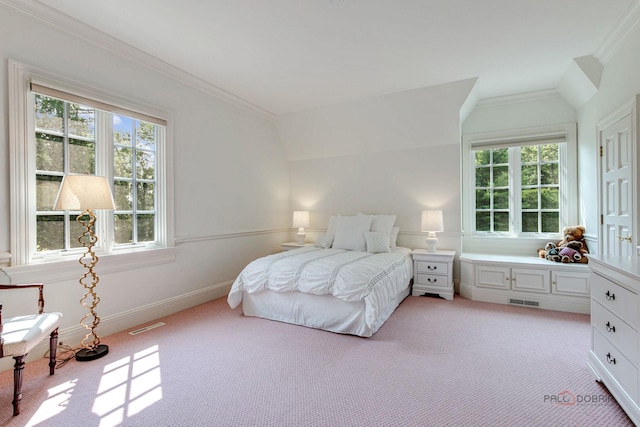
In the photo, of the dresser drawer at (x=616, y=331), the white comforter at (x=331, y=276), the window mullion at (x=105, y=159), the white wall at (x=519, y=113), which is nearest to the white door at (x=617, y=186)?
the white wall at (x=519, y=113)

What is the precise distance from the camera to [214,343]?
2559 millimetres

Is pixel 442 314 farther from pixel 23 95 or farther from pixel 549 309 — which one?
pixel 23 95

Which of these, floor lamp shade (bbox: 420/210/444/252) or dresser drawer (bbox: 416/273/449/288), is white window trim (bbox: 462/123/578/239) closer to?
floor lamp shade (bbox: 420/210/444/252)

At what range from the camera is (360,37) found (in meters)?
2.66

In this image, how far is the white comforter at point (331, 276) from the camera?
269 centimetres

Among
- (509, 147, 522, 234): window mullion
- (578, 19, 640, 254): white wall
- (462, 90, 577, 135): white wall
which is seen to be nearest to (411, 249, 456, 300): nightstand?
(509, 147, 522, 234): window mullion

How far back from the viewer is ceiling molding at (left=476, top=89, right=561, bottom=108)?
3.89 meters

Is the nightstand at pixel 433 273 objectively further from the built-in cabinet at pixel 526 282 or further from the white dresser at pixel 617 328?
the white dresser at pixel 617 328

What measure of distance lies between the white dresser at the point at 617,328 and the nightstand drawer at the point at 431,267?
182 centimetres

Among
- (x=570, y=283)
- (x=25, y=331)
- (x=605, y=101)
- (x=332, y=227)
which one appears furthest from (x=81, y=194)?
(x=605, y=101)

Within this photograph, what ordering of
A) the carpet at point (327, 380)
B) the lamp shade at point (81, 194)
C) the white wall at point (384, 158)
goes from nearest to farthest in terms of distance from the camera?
the carpet at point (327, 380), the lamp shade at point (81, 194), the white wall at point (384, 158)

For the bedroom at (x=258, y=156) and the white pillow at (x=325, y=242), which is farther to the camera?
the white pillow at (x=325, y=242)

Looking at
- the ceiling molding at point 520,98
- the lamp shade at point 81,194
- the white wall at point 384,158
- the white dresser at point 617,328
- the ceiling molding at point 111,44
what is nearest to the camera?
the white dresser at point 617,328

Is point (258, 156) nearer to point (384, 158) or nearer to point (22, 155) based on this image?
point (384, 158)
